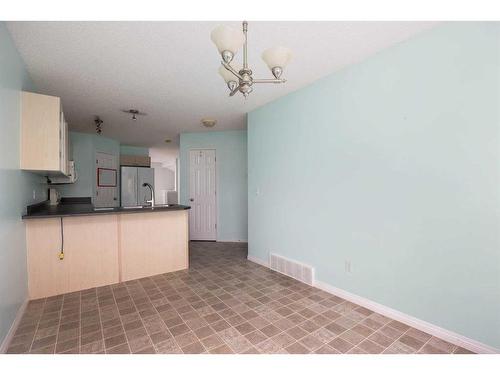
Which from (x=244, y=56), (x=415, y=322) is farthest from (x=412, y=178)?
(x=244, y=56)

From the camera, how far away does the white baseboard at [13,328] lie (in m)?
1.62

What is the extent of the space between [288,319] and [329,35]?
2.41m

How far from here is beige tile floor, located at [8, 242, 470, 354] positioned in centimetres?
167

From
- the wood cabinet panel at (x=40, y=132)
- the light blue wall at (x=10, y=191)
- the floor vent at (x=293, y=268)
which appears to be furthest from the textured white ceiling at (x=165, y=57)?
the floor vent at (x=293, y=268)

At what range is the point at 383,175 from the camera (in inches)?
81.7

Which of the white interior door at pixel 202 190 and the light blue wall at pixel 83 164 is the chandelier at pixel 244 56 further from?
the light blue wall at pixel 83 164

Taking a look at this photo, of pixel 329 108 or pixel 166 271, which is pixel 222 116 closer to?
pixel 329 108

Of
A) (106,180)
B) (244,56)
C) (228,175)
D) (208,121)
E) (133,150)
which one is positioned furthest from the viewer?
(133,150)

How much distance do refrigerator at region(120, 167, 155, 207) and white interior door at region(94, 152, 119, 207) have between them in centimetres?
18

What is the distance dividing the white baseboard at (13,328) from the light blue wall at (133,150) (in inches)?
200

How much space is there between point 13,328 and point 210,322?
153 centimetres

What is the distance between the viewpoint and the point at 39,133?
85.6 inches

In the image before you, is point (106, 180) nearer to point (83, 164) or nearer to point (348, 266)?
point (83, 164)
